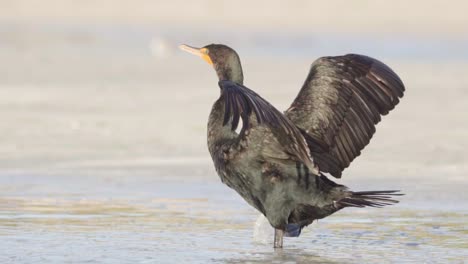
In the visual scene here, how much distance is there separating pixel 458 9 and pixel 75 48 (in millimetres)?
11307

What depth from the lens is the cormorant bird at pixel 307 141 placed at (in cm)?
812

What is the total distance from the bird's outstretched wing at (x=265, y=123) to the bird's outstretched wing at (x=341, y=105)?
0.33 meters

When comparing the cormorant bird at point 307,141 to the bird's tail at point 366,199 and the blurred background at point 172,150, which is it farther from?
the blurred background at point 172,150

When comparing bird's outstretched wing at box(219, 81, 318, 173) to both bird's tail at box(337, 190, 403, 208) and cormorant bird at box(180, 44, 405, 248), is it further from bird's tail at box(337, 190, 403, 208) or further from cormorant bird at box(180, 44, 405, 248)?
bird's tail at box(337, 190, 403, 208)

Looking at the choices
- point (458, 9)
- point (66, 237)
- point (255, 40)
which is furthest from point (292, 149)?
point (458, 9)

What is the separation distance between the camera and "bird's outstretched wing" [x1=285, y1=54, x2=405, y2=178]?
27.6 ft

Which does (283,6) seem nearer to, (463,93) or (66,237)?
(463,93)

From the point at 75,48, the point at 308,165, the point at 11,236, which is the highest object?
the point at 75,48

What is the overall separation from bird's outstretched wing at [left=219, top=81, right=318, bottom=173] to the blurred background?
681 mm

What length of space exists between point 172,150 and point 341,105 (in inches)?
Result: 165

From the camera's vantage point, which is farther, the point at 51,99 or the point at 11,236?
the point at 51,99

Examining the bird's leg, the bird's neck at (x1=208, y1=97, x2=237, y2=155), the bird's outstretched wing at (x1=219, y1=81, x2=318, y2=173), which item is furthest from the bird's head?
the bird's leg

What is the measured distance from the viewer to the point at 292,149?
7.96 metres

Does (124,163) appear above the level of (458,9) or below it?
below
